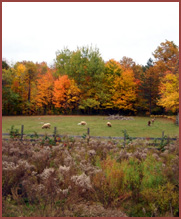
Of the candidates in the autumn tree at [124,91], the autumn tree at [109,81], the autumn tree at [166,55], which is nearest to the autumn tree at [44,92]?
the autumn tree at [109,81]

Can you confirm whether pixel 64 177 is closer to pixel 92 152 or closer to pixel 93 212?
pixel 93 212

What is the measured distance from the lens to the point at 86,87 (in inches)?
1631

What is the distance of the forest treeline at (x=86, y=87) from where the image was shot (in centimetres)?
3925

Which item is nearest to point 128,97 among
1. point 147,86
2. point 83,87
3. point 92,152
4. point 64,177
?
point 147,86

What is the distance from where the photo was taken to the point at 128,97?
39250mm

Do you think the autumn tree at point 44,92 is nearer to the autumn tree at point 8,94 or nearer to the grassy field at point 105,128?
the autumn tree at point 8,94

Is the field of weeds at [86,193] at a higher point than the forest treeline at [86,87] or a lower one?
lower

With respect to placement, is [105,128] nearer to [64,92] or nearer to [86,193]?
[86,193]

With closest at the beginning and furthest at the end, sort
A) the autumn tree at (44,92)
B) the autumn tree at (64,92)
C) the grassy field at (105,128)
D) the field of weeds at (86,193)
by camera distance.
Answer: the field of weeds at (86,193), the grassy field at (105,128), the autumn tree at (64,92), the autumn tree at (44,92)

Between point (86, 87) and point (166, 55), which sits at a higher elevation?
point (166, 55)

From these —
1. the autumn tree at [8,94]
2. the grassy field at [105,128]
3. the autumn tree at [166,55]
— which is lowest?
the grassy field at [105,128]

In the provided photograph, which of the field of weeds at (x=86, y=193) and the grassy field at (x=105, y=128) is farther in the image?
the grassy field at (x=105, y=128)

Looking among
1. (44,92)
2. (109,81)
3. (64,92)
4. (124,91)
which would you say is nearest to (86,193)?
(124,91)

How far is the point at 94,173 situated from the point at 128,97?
1368 inches
